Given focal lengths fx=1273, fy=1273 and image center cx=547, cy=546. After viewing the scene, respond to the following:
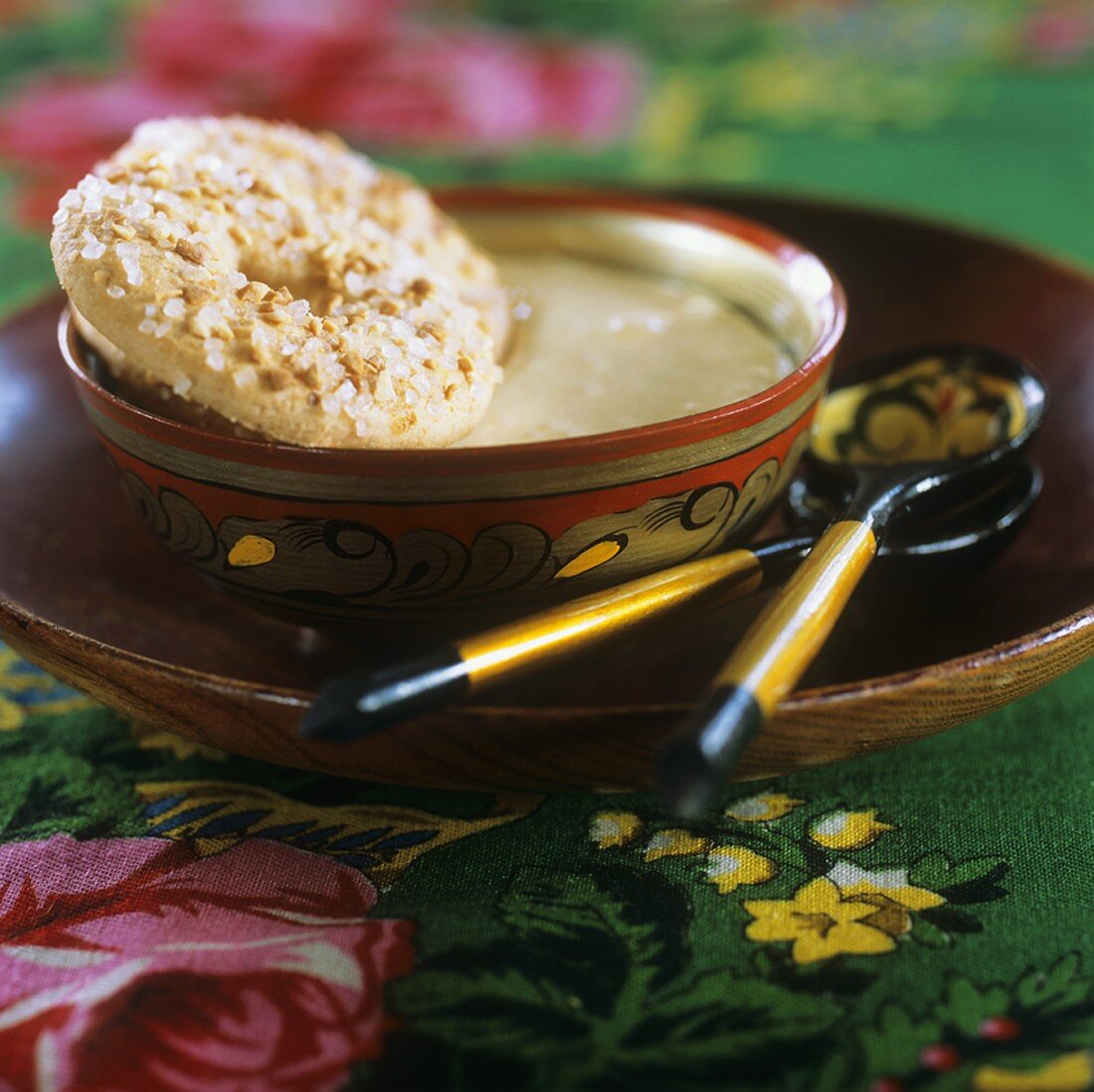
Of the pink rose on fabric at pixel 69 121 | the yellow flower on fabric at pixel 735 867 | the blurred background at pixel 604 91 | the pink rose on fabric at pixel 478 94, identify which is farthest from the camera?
the pink rose on fabric at pixel 478 94

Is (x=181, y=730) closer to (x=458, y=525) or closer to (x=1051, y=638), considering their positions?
(x=458, y=525)

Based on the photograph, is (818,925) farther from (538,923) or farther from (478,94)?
(478,94)

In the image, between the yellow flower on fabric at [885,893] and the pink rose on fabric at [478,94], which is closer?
the yellow flower on fabric at [885,893]

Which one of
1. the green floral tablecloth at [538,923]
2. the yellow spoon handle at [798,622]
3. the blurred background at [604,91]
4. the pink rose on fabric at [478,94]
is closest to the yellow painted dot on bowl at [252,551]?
the green floral tablecloth at [538,923]

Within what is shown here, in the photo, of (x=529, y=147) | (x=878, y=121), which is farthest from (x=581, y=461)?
(x=878, y=121)

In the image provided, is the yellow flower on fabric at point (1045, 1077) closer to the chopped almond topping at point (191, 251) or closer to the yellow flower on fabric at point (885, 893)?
the yellow flower on fabric at point (885, 893)

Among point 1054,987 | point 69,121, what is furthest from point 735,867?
point 69,121

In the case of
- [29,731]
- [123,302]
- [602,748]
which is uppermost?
[123,302]
